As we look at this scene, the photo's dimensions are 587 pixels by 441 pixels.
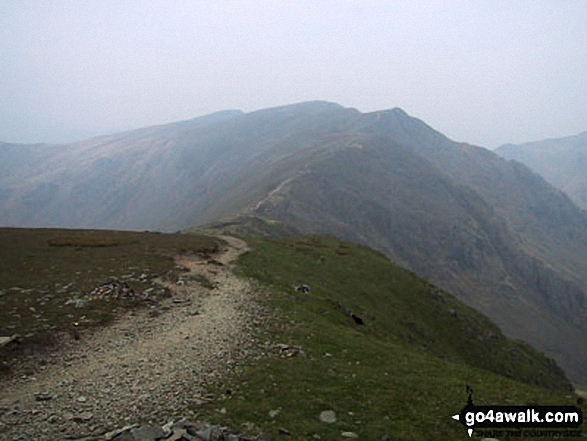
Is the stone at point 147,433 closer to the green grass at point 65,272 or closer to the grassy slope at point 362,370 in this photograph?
the grassy slope at point 362,370

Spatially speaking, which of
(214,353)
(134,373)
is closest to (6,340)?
(134,373)

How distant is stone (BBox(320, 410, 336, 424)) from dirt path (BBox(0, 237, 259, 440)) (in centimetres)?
427

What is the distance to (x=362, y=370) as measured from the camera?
19531mm

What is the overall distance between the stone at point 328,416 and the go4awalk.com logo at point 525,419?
4415mm

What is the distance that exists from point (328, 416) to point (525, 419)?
735cm

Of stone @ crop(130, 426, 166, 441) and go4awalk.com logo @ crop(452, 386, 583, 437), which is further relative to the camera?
go4awalk.com logo @ crop(452, 386, 583, 437)

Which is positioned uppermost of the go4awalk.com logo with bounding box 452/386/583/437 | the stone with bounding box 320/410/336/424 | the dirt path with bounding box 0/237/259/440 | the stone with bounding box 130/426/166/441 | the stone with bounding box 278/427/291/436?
the stone with bounding box 130/426/166/441

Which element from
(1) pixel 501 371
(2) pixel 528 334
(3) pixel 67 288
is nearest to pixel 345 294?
(1) pixel 501 371

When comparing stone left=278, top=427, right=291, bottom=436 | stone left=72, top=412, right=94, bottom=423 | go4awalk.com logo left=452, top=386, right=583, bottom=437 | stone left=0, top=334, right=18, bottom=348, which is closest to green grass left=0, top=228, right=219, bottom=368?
stone left=0, top=334, right=18, bottom=348

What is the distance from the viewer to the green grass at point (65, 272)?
22.4 m

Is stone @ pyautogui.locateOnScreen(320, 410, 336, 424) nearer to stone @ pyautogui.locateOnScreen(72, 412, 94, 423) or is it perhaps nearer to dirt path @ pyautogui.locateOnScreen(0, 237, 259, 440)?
dirt path @ pyautogui.locateOnScreen(0, 237, 259, 440)

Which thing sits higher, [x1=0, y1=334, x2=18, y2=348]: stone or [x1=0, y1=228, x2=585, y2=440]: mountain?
[x1=0, y1=334, x2=18, y2=348]: stone

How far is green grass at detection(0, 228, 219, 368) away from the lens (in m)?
22.4

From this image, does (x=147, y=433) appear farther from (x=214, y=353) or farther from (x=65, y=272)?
(x=65, y=272)
